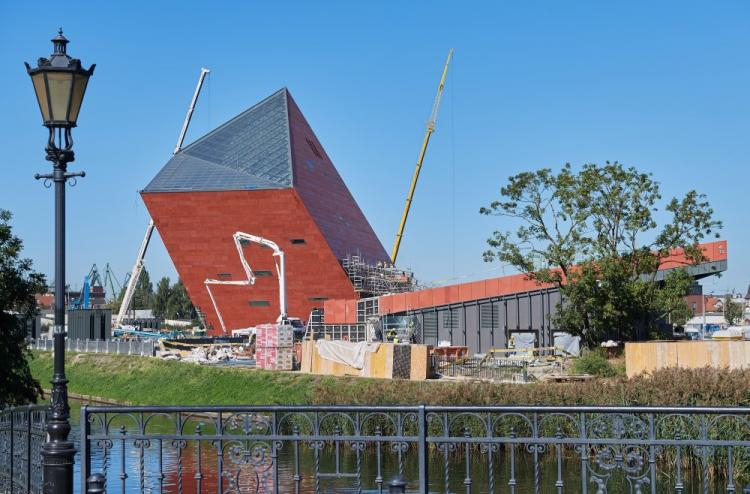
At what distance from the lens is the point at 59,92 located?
353 inches

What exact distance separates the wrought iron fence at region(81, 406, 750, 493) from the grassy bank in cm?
146

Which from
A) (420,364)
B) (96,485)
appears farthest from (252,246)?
(96,485)

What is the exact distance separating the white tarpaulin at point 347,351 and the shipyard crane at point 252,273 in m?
9.91

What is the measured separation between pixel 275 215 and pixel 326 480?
146 feet

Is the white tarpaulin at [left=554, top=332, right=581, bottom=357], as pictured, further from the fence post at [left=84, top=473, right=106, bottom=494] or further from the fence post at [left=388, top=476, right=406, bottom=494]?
the fence post at [left=388, top=476, right=406, bottom=494]

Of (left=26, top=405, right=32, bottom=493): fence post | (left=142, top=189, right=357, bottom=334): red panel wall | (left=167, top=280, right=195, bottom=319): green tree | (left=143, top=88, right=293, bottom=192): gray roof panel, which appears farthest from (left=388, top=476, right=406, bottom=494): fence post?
(left=167, top=280, right=195, bottom=319): green tree

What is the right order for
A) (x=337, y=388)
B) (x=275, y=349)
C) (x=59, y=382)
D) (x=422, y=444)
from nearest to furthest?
(x=422, y=444) → (x=59, y=382) → (x=337, y=388) → (x=275, y=349)

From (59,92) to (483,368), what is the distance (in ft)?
92.9

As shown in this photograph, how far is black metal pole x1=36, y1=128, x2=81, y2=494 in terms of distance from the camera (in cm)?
848

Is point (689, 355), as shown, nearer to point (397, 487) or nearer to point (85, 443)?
point (85, 443)

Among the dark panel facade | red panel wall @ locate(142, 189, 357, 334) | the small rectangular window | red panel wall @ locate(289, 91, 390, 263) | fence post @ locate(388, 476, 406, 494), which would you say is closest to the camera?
fence post @ locate(388, 476, 406, 494)

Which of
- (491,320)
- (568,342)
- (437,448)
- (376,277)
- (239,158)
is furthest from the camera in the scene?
(376,277)

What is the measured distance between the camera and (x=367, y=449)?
2408 centimetres

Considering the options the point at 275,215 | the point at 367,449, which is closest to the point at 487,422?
the point at 367,449
